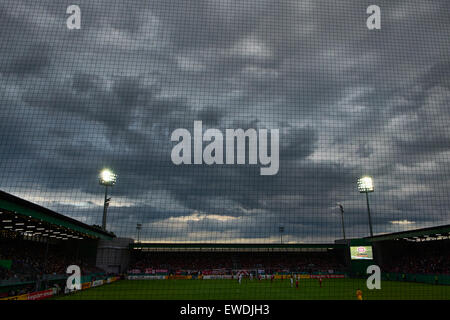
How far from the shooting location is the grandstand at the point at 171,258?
85.7 feet

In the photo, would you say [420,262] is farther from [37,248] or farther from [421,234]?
[37,248]

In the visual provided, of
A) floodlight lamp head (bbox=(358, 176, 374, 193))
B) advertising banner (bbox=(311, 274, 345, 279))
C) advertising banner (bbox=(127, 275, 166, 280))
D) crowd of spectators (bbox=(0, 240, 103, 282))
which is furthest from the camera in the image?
advertising banner (bbox=(311, 274, 345, 279))

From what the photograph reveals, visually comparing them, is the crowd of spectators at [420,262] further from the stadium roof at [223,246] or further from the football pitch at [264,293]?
the stadium roof at [223,246]

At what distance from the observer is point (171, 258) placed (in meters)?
50.8

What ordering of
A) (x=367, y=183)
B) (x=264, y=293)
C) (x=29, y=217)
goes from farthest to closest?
(x=367, y=183) < (x=264, y=293) < (x=29, y=217)

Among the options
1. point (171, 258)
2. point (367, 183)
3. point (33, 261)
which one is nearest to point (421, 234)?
point (367, 183)

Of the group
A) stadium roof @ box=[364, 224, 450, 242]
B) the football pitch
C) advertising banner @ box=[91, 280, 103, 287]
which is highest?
stadium roof @ box=[364, 224, 450, 242]

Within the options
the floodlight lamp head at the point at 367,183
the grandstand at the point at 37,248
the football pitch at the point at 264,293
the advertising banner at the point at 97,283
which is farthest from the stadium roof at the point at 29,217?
the floodlight lamp head at the point at 367,183

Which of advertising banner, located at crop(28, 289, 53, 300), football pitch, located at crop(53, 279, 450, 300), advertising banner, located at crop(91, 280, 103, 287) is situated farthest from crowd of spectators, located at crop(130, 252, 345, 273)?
advertising banner, located at crop(28, 289, 53, 300)

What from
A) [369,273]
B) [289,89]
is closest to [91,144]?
[289,89]

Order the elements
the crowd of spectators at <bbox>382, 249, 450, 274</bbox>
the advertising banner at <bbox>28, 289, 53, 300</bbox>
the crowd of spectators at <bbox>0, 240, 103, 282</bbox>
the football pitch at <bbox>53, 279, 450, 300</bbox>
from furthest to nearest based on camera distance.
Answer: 1. the crowd of spectators at <bbox>382, 249, 450, 274</bbox>
2. the crowd of spectators at <bbox>0, 240, 103, 282</bbox>
3. the football pitch at <bbox>53, 279, 450, 300</bbox>
4. the advertising banner at <bbox>28, 289, 53, 300</bbox>

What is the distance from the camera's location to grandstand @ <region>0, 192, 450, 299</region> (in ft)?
85.7

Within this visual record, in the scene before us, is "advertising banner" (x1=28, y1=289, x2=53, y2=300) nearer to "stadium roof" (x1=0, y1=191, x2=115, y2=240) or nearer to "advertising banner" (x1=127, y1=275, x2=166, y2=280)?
"stadium roof" (x1=0, y1=191, x2=115, y2=240)
